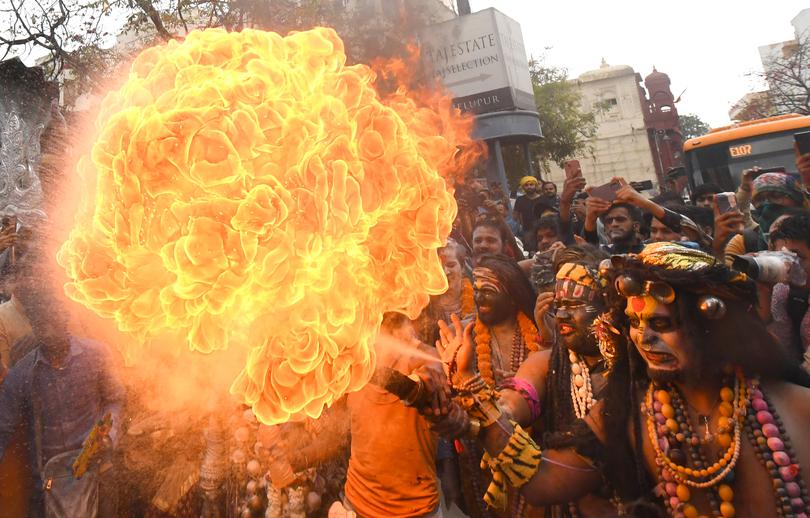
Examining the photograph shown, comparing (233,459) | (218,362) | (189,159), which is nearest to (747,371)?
(189,159)

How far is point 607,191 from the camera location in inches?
227

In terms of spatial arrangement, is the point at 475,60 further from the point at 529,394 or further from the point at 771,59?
the point at 771,59

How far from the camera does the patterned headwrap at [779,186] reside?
499cm

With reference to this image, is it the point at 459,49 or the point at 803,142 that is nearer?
the point at 803,142

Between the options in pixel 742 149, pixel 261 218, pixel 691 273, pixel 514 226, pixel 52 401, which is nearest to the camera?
pixel 691 273

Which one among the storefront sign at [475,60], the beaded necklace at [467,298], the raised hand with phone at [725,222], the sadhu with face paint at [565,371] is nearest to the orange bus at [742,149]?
the storefront sign at [475,60]

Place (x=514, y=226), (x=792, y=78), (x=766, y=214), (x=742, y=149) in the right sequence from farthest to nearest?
(x=792, y=78) < (x=742, y=149) < (x=514, y=226) < (x=766, y=214)

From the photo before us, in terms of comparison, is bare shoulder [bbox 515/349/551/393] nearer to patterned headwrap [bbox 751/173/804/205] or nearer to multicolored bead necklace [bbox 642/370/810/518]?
multicolored bead necklace [bbox 642/370/810/518]

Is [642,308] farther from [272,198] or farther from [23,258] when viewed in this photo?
[23,258]

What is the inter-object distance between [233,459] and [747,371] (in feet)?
14.9

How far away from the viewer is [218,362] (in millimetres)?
4258

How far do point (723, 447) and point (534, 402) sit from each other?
3.72 ft

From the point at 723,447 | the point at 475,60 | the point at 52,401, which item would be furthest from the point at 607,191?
the point at 475,60

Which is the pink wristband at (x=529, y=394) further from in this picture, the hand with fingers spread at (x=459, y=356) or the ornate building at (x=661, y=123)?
the ornate building at (x=661, y=123)
